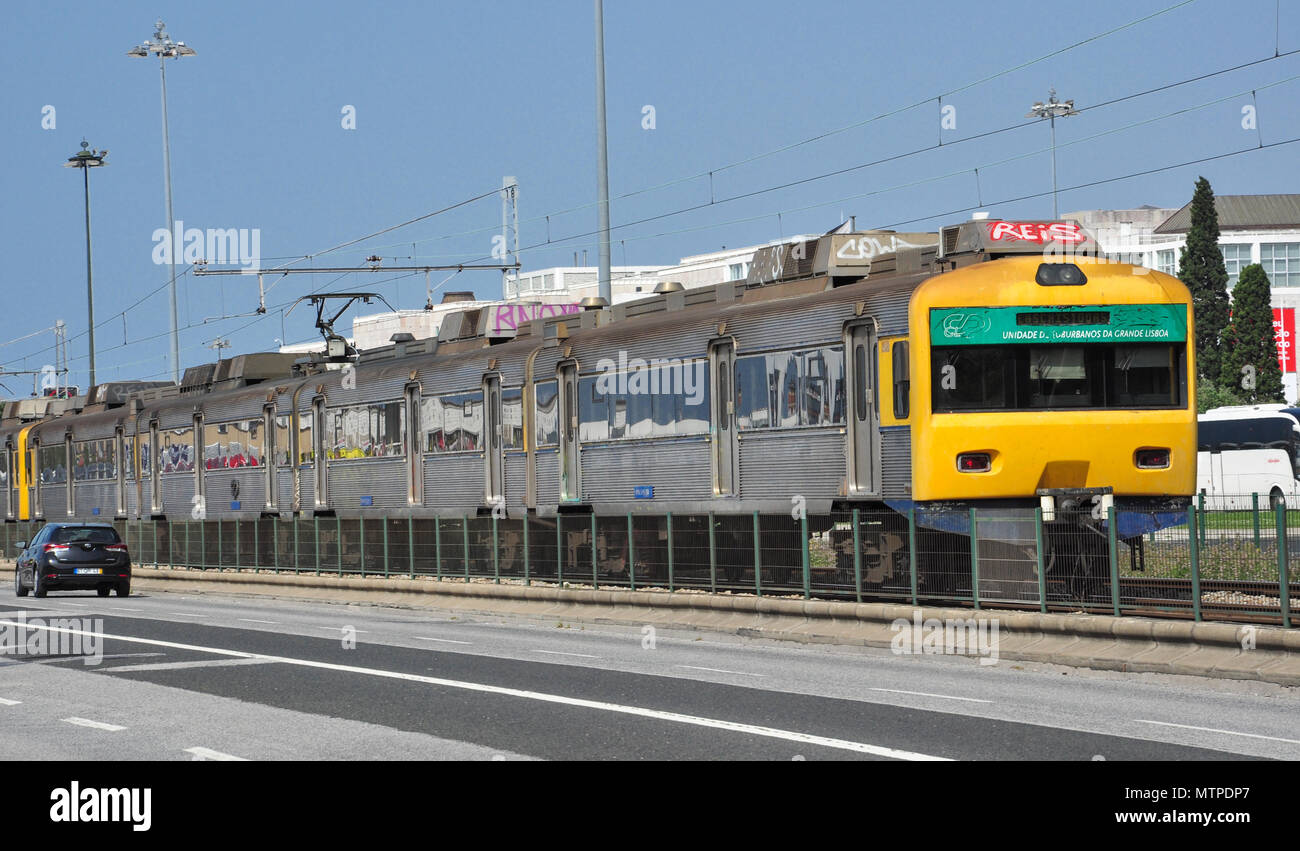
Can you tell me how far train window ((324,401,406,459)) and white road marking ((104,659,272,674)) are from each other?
15.4 m

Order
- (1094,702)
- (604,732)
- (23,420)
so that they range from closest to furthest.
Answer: (604,732), (1094,702), (23,420)

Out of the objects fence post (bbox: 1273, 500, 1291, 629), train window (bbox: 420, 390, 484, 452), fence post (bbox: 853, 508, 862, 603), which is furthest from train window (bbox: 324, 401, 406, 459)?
fence post (bbox: 1273, 500, 1291, 629)

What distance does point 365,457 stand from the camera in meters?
34.9

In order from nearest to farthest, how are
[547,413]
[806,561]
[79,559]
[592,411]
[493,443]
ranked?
[806,561] < [592,411] < [547,413] < [493,443] < [79,559]

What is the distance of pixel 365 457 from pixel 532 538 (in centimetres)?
783

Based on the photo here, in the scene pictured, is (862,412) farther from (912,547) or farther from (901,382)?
(912,547)

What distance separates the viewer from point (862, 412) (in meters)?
21.6

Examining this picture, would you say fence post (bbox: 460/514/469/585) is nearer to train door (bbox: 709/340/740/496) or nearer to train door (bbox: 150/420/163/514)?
train door (bbox: 709/340/740/496)

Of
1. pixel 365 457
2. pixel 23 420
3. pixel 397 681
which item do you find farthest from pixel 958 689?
pixel 23 420

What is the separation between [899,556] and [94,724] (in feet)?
33.9

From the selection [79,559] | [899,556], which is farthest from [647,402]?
[79,559]

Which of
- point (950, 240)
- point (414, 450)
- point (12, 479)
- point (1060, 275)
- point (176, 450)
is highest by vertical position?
point (950, 240)
